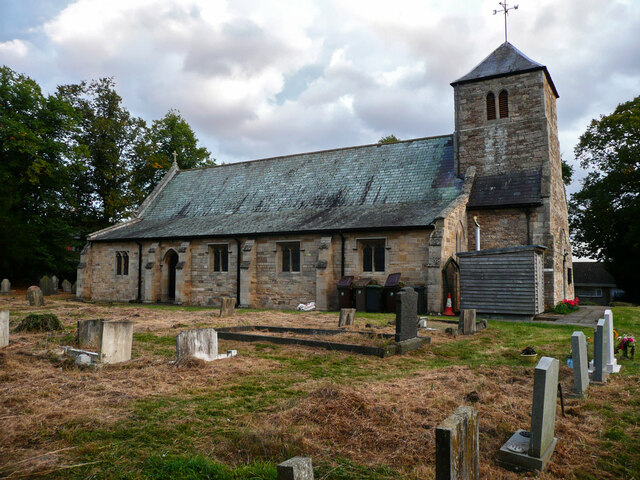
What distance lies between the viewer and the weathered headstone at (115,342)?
7852 millimetres

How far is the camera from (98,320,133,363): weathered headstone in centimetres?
785

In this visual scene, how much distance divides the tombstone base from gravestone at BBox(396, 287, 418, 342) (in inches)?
209

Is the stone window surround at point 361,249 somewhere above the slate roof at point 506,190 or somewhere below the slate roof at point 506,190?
below

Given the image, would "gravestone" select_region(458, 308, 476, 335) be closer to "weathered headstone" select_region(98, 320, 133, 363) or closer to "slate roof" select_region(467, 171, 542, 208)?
"weathered headstone" select_region(98, 320, 133, 363)

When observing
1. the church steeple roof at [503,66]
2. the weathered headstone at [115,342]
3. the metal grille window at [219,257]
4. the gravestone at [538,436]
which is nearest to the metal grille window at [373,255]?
the metal grille window at [219,257]

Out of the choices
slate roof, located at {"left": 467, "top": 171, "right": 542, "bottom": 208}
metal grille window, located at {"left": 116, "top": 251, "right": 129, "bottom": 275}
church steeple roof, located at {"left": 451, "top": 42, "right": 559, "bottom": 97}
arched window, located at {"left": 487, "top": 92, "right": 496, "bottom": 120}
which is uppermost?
church steeple roof, located at {"left": 451, "top": 42, "right": 559, "bottom": 97}

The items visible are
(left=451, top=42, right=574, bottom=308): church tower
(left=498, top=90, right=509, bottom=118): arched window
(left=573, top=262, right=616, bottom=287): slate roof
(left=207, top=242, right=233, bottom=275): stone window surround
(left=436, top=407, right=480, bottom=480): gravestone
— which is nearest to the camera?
(left=436, top=407, right=480, bottom=480): gravestone

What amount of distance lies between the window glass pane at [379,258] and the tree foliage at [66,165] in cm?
2403

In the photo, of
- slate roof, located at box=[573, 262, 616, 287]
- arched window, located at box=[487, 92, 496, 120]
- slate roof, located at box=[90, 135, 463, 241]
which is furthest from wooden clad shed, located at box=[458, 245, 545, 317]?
slate roof, located at box=[573, 262, 616, 287]

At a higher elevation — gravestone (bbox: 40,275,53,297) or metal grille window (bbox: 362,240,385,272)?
metal grille window (bbox: 362,240,385,272)

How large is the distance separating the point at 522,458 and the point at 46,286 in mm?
32643

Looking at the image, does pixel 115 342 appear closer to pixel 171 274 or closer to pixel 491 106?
pixel 171 274

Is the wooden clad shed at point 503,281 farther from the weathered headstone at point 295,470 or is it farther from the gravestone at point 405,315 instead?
the weathered headstone at point 295,470

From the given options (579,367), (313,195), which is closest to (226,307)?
(313,195)
